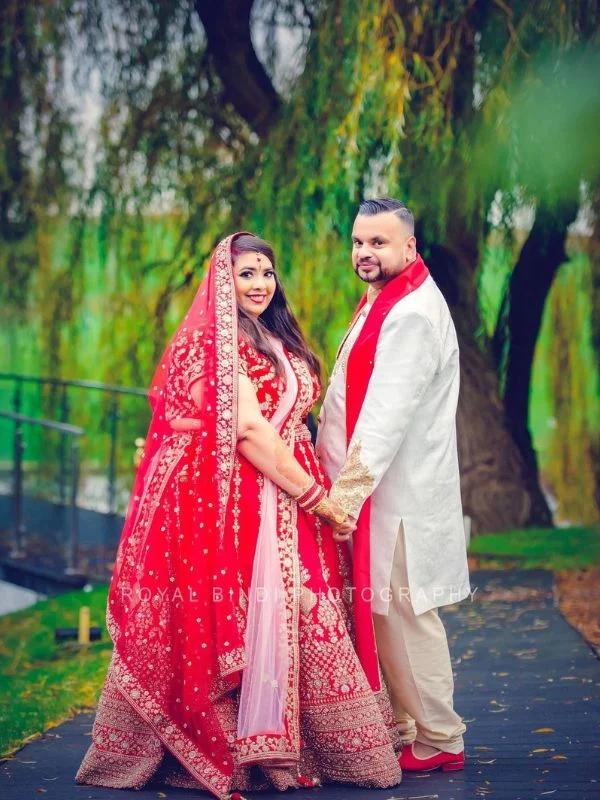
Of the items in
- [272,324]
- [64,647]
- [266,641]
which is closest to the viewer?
[266,641]

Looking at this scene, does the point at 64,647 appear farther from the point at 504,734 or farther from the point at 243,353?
the point at 243,353

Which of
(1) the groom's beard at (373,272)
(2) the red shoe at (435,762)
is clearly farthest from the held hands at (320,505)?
(2) the red shoe at (435,762)

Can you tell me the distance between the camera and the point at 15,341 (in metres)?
9.74

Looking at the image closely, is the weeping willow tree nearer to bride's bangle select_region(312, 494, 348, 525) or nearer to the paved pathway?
the paved pathway

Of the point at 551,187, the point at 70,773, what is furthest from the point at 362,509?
the point at 551,187

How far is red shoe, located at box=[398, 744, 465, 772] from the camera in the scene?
3.77 meters

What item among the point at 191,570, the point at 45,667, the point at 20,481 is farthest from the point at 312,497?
the point at 20,481

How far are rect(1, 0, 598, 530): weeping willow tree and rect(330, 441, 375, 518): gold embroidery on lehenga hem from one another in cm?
353

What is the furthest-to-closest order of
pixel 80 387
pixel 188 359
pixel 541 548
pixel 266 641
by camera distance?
pixel 80 387 → pixel 541 548 → pixel 188 359 → pixel 266 641

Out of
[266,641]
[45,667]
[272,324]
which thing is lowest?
[45,667]

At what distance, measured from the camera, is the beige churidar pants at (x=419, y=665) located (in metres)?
3.74

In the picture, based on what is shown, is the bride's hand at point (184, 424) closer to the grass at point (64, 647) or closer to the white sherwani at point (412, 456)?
the white sherwani at point (412, 456)

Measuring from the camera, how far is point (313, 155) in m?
7.27

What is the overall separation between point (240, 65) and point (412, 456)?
17.4ft
